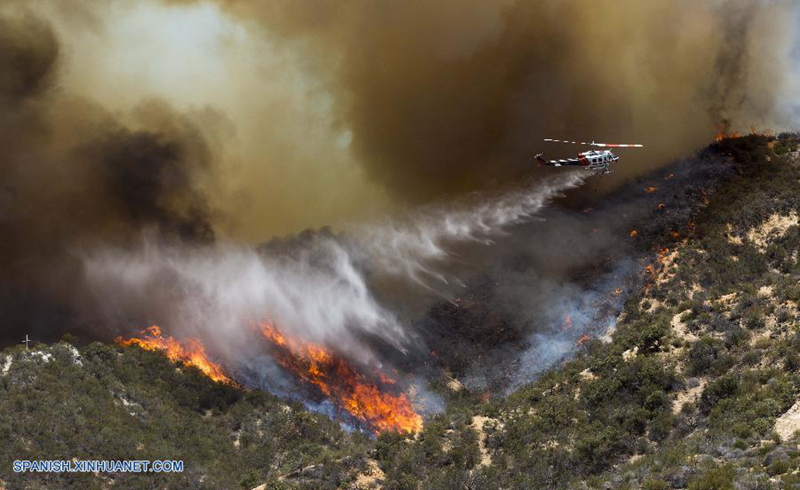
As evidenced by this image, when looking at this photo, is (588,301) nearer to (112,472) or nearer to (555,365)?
(555,365)

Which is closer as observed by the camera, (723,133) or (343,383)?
(343,383)

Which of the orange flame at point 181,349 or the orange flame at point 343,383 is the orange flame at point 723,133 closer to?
the orange flame at point 343,383

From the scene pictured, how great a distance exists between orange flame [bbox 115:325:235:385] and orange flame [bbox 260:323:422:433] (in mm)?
5206

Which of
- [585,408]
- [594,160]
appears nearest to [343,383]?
[585,408]

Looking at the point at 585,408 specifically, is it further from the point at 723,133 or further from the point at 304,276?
the point at 723,133

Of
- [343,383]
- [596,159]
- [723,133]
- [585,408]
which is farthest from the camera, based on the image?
[723,133]

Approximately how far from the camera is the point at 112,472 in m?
58.2

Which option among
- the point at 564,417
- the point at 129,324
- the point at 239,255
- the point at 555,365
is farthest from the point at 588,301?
the point at 129,324

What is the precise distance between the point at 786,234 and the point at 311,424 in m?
39.4

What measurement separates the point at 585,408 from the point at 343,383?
76.6 feet

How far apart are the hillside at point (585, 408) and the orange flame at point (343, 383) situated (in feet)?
11.5

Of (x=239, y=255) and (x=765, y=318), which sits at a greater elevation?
(x=239, y=255)

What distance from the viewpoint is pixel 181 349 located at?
74000 mm

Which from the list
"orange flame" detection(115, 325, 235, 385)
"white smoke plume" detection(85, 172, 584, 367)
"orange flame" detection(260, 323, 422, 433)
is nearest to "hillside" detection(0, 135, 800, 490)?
"orange flame" detection(115, 325, 235, 385)
